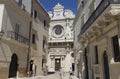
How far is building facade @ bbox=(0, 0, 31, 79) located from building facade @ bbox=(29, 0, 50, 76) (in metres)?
1.74

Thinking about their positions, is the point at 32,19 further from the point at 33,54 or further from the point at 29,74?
the point at 29,74

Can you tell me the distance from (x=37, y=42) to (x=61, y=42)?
45.6 ft

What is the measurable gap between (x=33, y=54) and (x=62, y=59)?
1470 cm

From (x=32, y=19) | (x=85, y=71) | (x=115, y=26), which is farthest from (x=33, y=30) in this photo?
(x=115, y=26)

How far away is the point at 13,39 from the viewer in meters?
13.3

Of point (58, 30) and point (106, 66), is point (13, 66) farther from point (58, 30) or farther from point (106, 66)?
point (58, 30)

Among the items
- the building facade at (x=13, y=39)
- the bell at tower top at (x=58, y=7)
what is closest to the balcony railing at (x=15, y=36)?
the building facade at (x=13, y=39)

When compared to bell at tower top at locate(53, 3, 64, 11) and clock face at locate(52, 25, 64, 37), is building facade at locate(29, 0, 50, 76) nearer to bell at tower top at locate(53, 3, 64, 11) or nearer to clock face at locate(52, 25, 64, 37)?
clock face at locate(52, 25, 64, 37)

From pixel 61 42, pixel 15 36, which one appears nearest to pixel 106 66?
pixel 15 36

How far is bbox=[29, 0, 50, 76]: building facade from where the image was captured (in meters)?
18.8

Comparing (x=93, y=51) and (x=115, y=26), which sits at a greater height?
(x=115, y=26)

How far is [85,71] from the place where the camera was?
15109mm

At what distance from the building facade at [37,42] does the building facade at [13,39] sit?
5.70 ft

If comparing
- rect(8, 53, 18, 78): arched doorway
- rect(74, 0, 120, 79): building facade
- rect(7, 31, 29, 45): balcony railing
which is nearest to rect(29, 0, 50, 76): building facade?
rect(7, 31, 29, 45): balcony railing
